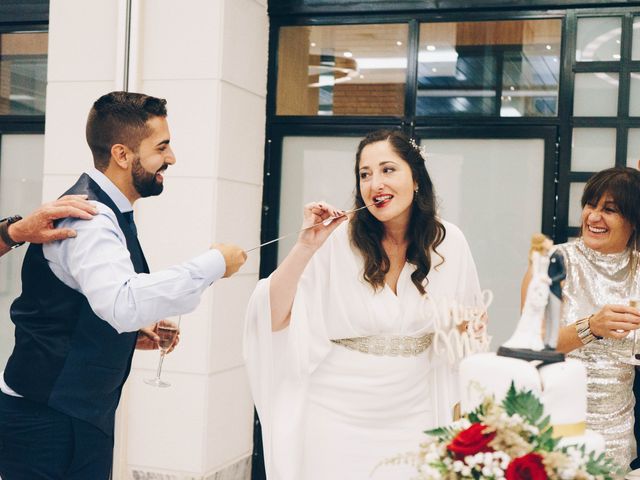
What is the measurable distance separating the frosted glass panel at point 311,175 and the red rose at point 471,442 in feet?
12.1

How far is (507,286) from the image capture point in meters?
4.83

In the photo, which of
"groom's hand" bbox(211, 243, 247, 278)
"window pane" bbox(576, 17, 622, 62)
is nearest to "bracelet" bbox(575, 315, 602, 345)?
"groom's hand" bbox(211, 243, 247, 278)

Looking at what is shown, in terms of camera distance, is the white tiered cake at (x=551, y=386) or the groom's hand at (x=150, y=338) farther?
the groom's hand at (x=150, y=338)

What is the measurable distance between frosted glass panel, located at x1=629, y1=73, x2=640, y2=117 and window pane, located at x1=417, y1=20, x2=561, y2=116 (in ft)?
1.27

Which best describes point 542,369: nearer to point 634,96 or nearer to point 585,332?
point 585,332

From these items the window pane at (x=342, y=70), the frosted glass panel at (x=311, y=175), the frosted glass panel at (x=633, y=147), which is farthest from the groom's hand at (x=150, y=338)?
the frosted glass panel at (x=633, y=147)

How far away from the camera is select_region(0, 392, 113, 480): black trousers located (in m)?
2.45

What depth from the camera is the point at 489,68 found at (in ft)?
15.9

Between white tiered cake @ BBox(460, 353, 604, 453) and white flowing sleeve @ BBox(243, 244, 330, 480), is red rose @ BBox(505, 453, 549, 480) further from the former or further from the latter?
white flowing sleeve @ BBox(243, 244, 330, 480)

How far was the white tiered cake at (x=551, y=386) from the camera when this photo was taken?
1.50 meters

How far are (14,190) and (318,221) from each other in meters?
2.21

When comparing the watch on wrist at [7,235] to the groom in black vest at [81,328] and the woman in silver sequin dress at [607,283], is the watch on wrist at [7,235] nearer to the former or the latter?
the groom in black vest at [81,328]

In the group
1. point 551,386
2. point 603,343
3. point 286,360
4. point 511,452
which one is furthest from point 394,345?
point 511,452

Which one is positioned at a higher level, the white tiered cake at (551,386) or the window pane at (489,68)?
the window pane at (489,68)
